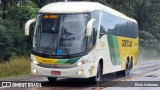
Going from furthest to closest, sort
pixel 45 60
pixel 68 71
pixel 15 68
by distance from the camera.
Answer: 1. pixel 15 68
2. pixel 45 60
3. pixel 68 71

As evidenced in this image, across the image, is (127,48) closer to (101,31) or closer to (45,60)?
(101,31)

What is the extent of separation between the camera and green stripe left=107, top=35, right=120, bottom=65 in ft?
67.2

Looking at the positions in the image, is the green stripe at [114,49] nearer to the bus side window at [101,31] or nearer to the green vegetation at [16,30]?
the bus side window at [101,31]

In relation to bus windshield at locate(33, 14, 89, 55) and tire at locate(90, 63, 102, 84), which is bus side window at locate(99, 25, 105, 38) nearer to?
tire at locate(90, 63, 102, 84)

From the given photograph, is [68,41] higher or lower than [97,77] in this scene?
higher

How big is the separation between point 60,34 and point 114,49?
5.69 meters

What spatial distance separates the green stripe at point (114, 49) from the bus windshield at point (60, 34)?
369cm

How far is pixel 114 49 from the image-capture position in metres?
21.5

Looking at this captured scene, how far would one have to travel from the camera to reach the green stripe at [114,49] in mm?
20484

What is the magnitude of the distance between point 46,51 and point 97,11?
126 inches

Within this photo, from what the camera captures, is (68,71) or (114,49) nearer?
(68,71)

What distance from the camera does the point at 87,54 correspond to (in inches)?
650

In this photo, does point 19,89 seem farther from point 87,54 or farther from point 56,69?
point 87,54

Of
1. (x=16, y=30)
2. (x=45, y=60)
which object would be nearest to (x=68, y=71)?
(x=45, y=60)
